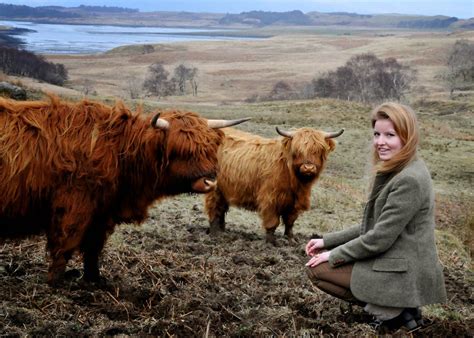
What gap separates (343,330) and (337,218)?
668cm

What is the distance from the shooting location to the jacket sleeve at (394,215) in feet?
12.1

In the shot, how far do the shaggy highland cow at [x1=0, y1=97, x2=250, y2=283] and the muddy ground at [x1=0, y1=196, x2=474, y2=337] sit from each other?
440mm

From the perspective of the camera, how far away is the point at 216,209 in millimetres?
8555

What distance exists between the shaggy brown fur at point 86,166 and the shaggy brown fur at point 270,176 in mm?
2901

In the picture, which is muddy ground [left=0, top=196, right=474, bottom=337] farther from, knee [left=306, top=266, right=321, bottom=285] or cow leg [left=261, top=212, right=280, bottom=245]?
cow leg [left=261, top=212, right=280, bottom=245]

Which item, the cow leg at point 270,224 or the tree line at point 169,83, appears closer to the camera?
the cow leg at point 270,224

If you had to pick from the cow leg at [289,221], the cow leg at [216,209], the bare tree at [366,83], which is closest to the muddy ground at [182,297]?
the cow leg at [289,221]

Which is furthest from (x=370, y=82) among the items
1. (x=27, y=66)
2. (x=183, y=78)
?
(x=27, y=66)

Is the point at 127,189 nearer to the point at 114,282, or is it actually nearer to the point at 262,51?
the point at 114,282

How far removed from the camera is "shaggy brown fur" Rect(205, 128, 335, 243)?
7504mm

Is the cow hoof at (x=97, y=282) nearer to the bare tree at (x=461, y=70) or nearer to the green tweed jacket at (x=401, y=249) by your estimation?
the green tweed jacket at (x=401, y=249)

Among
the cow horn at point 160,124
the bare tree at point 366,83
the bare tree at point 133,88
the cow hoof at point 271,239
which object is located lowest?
the bare tree at point 133,88

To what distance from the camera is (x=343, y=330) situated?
427 cm

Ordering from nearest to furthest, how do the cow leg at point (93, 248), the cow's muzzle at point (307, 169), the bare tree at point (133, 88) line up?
the cow leg at point (93, 248), the cow's muzzle at point (307, 169), the bare tree at point (133, 88)
